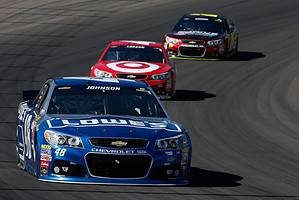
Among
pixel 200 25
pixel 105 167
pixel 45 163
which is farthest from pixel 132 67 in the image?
pixel 105 167

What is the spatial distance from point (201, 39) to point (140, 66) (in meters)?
8.10

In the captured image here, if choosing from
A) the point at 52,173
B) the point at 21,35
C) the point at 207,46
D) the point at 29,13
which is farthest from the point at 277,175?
the point at 29,13

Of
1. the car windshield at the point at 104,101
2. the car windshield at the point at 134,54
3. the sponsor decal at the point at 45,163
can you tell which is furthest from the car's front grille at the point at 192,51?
the sponsor decal at the point at 45,163

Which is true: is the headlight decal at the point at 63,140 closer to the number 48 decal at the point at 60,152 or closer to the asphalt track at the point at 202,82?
the number 48 decal at the point at 60,152

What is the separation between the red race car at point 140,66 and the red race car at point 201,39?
6.36 m

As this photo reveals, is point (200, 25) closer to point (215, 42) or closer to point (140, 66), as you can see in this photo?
point (215, 42)

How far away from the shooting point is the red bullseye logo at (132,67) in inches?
1001

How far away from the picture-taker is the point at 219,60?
34.5 m

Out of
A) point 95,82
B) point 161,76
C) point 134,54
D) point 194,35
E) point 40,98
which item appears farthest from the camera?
point 194,35

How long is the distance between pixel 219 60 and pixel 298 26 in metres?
8.82

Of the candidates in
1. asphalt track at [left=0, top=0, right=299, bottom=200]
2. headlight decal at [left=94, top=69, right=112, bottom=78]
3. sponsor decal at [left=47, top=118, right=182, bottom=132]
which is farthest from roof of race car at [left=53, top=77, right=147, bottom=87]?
headlight decal at [left=94, top=69, right=112, bottom=78]

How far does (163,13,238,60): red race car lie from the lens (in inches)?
1319

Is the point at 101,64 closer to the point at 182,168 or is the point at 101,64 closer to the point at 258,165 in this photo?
the point at 258,165

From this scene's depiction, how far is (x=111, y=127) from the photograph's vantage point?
13.5 m
